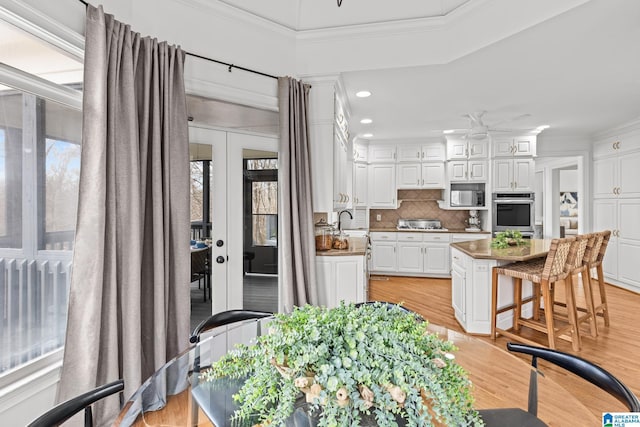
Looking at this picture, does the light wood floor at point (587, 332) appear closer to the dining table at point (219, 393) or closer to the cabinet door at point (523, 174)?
the dining table at point (219, 393)

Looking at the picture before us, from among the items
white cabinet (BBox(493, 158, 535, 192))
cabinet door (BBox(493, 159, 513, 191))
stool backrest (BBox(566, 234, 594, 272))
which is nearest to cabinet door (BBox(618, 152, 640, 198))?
white cabinet (BBox(493, 158, 535, 192))

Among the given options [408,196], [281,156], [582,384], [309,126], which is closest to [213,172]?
[281,156]

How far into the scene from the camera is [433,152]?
6512 millimetres

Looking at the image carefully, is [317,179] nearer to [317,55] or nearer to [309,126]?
[309,126]

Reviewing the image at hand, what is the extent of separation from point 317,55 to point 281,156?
3.51ft

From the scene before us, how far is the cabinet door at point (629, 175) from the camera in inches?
201

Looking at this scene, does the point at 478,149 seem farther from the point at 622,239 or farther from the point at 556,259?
the point at 556,259

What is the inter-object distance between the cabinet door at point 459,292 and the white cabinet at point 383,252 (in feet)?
7.63

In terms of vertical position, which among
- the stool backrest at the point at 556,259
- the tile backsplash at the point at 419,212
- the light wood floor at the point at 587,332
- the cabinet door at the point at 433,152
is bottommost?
the light wood floor at the point at 587,332

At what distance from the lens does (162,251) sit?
217 cm

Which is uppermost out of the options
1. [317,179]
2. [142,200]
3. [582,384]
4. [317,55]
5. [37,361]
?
[317,55]

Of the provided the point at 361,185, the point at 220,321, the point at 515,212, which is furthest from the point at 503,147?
the point at 220,321

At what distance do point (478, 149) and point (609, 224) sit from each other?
2411 millimetres

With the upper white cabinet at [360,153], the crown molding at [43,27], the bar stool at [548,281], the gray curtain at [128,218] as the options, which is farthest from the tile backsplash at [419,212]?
the crown molding at [43,27]
